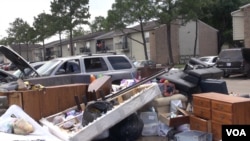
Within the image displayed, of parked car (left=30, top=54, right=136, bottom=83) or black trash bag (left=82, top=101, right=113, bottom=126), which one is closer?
black trash bag (left=82, top=101, right=113, bottom=126)

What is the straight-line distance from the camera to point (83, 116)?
687 cm

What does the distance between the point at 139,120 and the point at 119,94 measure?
0.74 meters

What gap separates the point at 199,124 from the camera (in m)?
6.77

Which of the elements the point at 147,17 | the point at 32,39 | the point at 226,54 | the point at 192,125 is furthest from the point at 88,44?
the point at 192,125

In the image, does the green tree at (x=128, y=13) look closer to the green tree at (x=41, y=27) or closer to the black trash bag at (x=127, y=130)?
the green tree at (x=41, y=27)

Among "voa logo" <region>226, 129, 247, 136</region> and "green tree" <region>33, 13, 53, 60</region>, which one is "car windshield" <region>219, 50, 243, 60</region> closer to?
"voa logo" <region>226, 129, 247, 136</region>

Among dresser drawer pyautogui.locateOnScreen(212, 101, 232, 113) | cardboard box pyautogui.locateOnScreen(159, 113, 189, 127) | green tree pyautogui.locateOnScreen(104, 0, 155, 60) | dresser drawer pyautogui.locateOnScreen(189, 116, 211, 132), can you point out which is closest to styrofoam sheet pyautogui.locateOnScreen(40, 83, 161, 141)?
cardboard box pyautogui.locateOnScreen(159, 113, 189, 127)

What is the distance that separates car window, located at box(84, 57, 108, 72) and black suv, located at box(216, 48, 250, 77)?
38.8 ft

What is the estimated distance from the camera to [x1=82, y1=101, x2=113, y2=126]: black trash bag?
265 inches

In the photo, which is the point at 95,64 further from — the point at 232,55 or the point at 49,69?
the point at 232,55

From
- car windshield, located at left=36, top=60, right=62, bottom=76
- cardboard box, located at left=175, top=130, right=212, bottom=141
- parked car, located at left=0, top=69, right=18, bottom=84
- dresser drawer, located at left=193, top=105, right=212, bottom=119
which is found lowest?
cardboard box, located at left=175, top=130, right=212, bottom=141

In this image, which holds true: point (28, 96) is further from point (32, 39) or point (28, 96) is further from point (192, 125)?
point (32, 39)

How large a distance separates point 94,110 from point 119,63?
5712 millimetres

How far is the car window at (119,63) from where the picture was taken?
12.4 m
